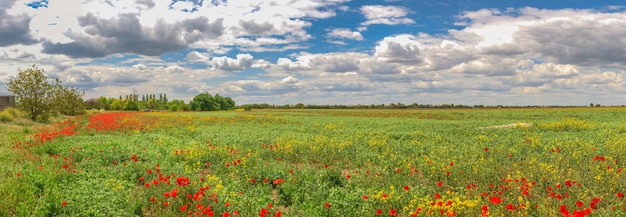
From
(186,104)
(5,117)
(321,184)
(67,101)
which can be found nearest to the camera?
(321,184)

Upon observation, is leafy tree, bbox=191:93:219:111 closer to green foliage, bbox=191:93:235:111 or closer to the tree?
green foliage, bbox=191:93:235:111

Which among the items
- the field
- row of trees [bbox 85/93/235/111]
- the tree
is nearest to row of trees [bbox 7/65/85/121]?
the tree

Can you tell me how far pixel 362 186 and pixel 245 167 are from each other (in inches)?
160

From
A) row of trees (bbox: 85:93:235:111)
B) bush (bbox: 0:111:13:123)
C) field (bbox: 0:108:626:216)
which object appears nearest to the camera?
field (bbox: 0:108:626:216)

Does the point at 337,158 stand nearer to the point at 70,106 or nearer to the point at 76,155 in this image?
the point at 76,155

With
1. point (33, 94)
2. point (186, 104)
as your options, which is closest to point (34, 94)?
point (33, 94)

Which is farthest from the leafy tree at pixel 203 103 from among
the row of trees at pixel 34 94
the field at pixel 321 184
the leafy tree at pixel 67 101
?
the field at pixel 321 184

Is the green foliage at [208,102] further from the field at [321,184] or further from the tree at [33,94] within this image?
the field at [321,184]

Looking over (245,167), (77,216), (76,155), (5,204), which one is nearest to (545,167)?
(245,167)

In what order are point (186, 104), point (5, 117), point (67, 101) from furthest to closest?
point (186, 104)
point (67, 101)
point (5, 117)

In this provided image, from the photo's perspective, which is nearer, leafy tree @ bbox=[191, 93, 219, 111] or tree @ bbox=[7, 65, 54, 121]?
tree @ bbox=[7, 65, 54, 121]

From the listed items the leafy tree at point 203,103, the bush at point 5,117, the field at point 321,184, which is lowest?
the field at point 321,184

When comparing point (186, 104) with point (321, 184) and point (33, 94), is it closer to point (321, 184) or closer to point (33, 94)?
point (33, 94)

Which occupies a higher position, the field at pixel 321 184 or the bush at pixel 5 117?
the bush at pixel 5 117
